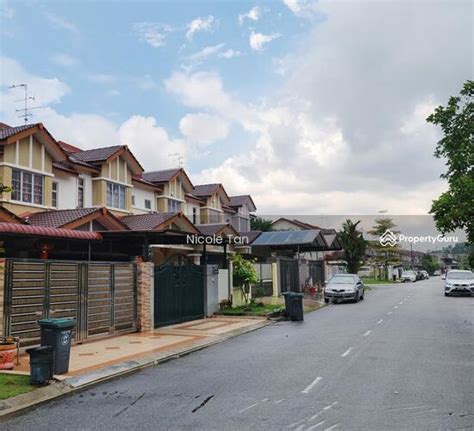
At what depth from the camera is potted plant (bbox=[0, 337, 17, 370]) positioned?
1012cm

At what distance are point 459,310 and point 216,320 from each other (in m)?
11.2

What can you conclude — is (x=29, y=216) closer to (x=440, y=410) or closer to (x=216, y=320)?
(x=216, y=320)

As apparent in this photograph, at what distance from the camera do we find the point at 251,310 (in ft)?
73.8

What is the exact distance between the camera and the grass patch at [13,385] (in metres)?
8.03

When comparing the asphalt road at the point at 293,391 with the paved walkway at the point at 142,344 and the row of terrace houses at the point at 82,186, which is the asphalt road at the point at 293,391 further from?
the row of terrace houses at the point at 82,186

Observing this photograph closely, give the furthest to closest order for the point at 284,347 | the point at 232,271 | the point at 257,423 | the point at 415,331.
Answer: the point at 232,271 < the point at 415,331 < the point at 284,347 < the point at 257,423

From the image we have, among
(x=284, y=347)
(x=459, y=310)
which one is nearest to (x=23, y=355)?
(x=284, y=347)

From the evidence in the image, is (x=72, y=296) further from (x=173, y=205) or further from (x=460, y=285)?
(x=460, y=285)

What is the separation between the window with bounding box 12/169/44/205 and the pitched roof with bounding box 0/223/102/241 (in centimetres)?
603

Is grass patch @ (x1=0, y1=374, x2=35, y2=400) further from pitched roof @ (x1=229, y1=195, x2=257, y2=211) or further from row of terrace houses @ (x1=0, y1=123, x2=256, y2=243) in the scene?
pitched roof @ (x1=229, y1=195, x2=257, y2=211)

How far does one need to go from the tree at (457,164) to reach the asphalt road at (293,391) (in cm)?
730

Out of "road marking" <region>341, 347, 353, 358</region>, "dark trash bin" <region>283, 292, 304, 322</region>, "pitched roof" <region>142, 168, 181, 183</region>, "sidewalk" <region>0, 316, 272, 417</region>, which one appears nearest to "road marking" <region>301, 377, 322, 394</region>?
"road marking" <region>341, 347, 353, 358</region>

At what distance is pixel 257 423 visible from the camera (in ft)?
21.3

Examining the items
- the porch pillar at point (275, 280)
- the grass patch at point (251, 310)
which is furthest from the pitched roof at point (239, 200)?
the grass patch at point (251, 310)
